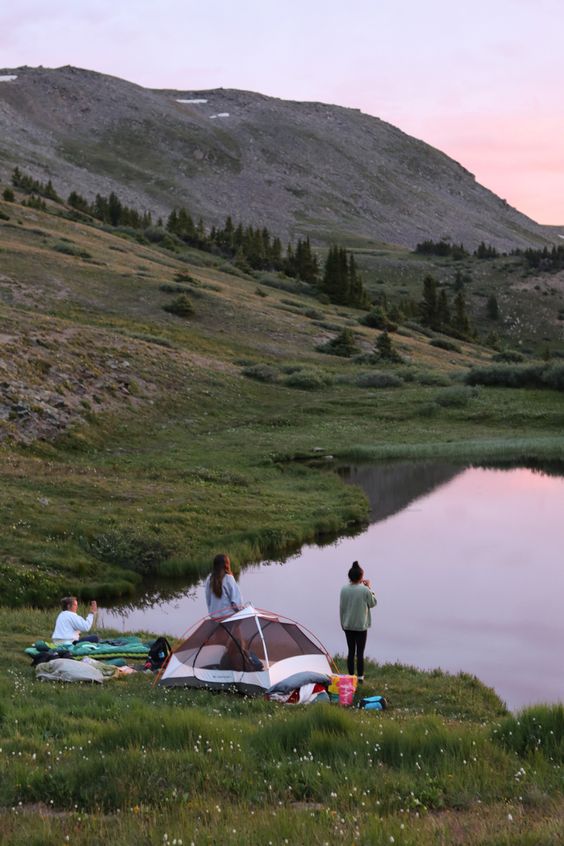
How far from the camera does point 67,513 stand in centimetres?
3020

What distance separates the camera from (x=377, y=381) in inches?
2682

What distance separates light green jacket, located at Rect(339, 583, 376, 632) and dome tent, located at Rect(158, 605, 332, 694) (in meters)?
0.74

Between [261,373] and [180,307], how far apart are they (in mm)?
14945

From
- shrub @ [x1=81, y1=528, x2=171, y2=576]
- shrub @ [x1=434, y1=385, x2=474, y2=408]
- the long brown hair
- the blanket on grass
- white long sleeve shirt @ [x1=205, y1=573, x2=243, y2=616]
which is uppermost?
shrub @ [x1=434, y1=385, x2=474, y2=408]

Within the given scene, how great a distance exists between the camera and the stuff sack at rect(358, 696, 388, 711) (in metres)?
14.3

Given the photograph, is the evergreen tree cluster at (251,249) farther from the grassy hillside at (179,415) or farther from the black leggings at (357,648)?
the black leggings at (357,648)

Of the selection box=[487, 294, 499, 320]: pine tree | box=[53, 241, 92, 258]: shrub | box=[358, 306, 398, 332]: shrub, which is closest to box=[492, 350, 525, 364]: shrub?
box=[358, 306, 398, 332]: shrub

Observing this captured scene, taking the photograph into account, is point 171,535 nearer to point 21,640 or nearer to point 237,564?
point 237,564

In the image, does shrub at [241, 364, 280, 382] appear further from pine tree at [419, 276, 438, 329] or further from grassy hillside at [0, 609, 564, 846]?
pine tree at [419, 276, 438, 329]

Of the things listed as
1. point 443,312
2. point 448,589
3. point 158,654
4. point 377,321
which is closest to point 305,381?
point 377,321

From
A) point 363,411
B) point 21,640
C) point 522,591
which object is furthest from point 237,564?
point 363,411

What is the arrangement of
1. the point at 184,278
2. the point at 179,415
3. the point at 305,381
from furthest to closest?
the point at 184,278
the point at 305,381
the point at 179,415

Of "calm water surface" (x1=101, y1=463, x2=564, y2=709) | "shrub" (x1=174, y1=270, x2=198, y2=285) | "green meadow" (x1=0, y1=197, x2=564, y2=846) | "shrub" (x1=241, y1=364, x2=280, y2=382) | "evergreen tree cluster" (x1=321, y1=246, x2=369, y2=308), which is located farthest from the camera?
"evergreen tree cluster" (x1=321, y1=246, x2=369, y2=308)

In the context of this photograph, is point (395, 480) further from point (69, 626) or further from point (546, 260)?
point (546, 260)
